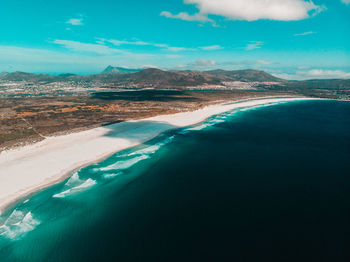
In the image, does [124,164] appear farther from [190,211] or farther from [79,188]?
[190,211]

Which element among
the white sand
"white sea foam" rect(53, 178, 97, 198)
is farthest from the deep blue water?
the white sand

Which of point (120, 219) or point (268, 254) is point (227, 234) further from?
point (120, 219)

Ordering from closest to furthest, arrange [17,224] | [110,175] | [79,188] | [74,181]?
[17,224] < [79,188] < [74,181] < [110,175]

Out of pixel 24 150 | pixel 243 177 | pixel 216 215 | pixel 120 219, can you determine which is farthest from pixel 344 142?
pixel 24 150

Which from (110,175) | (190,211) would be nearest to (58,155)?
(110,175)

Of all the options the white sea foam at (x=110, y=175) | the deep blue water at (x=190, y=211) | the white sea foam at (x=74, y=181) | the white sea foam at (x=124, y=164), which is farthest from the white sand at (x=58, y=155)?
the white sea foam at (x=110, y=175)

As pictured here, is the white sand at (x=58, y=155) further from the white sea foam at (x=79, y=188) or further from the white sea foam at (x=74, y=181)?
the white sea foam at (x=79, y=188)
